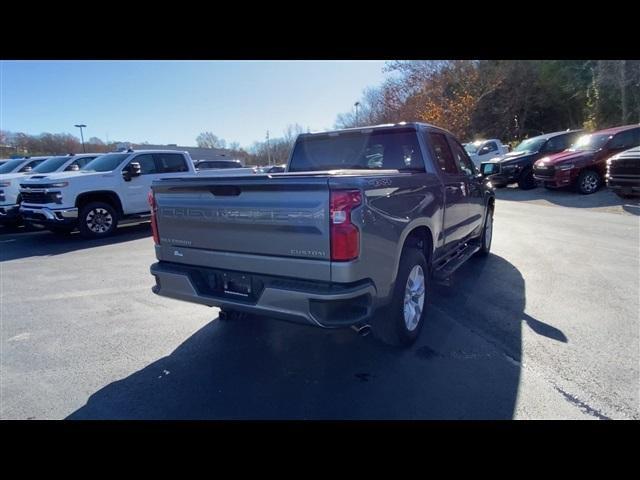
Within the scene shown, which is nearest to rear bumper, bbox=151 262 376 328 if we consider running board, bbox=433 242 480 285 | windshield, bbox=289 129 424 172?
running board, bbox=433 242 480 285

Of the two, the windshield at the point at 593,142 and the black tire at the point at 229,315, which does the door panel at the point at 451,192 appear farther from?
the windshield at the point at 593,142

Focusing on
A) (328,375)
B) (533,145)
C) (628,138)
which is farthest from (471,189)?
(533,145)

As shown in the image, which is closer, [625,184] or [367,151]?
[367,151]

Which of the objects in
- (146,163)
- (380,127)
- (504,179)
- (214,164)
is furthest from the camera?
(214,164)

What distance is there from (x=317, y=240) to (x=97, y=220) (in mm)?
8666

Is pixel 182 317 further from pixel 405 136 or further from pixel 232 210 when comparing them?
pixel 405 136

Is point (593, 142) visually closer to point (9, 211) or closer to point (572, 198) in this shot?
point (572, 198)

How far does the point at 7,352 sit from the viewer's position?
3.63 m

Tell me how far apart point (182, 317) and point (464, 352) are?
3.13m

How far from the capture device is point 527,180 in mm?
15266

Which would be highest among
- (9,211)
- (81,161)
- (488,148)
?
(488,148)

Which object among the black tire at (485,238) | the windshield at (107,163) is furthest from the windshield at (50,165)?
the black tire at (485,238)

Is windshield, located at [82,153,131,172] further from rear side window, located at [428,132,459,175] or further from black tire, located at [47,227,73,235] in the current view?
rear side window, located at [428,132,459,175]
